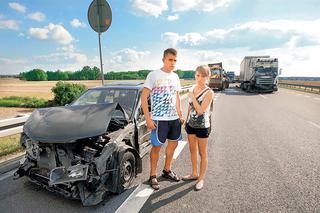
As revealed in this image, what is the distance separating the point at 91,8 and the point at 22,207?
17.4 ft

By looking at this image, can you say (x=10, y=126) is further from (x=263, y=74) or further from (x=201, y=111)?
(x=263, y=74)

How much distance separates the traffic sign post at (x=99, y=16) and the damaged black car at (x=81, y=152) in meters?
3.49

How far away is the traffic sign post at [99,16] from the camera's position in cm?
618

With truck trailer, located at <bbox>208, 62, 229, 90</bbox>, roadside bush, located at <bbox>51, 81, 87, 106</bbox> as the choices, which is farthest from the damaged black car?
truck trailer, located at <bbox>208, 62, 229, 90</bbox>

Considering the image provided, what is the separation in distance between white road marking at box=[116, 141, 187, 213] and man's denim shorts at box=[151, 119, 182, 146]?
709mm

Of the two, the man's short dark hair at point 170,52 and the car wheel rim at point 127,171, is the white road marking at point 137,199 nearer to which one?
the car wheel rim at point 127,171

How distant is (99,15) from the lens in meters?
6.21

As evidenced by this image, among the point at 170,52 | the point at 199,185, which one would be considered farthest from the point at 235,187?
the point at 170,52

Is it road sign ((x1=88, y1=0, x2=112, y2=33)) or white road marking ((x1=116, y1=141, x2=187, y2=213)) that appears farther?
road sign ((x1=88, y1=0, x2=112, y2=33))

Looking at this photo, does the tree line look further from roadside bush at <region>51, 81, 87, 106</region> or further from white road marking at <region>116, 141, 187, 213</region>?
white road marking at <region>116, 141, 187, 213</region>

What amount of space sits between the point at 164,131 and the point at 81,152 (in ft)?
4.10

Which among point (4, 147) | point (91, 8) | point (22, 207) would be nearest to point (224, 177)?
point (22, 207)

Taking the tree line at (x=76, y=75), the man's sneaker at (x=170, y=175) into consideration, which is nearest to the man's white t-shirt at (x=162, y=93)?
the man's sneaker at (x=170, y=175)

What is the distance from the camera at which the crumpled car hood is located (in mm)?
2883
